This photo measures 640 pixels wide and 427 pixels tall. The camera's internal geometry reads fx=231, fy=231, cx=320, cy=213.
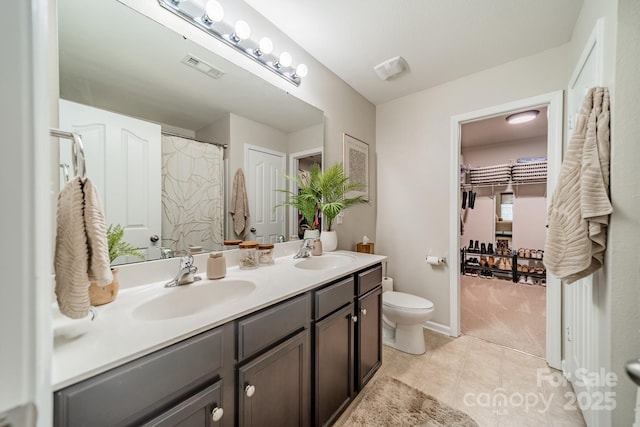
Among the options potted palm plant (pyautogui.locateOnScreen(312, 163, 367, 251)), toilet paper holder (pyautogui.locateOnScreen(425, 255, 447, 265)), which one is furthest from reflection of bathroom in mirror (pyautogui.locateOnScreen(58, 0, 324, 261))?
toilet paper holder (pyautogui.locateOnScreen(425, 255, 447, 265))

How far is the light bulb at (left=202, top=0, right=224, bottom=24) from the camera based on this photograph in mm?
1197

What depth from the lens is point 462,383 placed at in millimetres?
1599

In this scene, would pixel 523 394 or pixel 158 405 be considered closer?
pixel 158 405

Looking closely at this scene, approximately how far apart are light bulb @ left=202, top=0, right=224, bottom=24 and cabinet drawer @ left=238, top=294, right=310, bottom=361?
1.49m

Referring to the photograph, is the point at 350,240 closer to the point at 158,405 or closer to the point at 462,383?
the point at 462,383

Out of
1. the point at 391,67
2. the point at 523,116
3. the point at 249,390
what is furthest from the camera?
the point at 523,116

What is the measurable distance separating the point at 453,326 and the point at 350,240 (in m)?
1.25

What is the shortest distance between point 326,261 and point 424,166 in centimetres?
144

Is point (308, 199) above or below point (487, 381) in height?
above

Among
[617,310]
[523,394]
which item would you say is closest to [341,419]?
[523,394]

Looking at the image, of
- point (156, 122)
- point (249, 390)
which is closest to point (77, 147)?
point (156, 122)

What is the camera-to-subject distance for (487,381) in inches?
63.7

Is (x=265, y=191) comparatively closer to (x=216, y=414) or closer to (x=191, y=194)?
(x=191, y=194)

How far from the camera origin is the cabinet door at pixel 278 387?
844 mm
